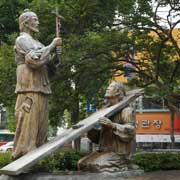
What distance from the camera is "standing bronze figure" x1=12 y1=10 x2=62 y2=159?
7.43 meters

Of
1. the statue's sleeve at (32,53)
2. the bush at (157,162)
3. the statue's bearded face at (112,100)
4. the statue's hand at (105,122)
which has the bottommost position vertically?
the bush at (157,162)

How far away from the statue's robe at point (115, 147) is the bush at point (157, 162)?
10.4ft

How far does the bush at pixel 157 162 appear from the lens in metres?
10.8

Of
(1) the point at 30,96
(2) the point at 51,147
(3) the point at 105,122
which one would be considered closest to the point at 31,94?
(1) the point at 30,96

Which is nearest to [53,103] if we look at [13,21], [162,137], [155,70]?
[155,70]

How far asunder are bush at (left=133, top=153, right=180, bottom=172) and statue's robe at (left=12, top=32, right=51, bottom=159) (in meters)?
3.68

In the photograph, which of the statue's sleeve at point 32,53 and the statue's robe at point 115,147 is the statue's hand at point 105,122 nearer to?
the statue's robe at point 115,147

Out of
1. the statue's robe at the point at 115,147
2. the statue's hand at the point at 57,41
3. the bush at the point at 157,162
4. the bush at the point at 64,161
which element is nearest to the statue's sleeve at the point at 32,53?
the statue's hand at the point at 57,41

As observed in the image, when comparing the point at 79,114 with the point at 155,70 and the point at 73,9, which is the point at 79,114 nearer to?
the point at 155,70

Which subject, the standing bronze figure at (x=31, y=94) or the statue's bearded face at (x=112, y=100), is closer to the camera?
the standing bronze figure at (x=31, y=94)

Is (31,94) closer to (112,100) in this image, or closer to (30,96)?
(30,96)

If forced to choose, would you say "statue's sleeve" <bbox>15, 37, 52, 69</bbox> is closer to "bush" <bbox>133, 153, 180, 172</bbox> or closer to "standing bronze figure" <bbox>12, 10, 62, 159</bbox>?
"standing bronze figure" <bbox>12, 10, 62, 159</bbox>

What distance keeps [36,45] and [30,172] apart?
6.96 feet

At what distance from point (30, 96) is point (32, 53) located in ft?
2.36
